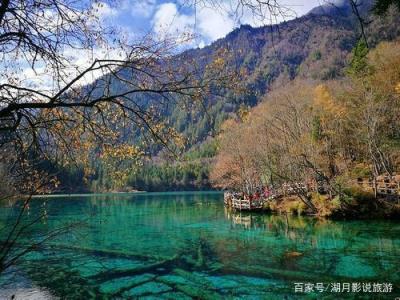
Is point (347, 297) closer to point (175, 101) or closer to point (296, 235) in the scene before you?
point (175, 101)

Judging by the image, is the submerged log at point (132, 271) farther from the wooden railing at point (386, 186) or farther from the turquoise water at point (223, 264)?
the wooden railing at point (386, 186)

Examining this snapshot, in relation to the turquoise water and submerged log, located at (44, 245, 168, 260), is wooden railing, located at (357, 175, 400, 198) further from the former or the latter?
submerged log, located at (44, 245, 168, 260)

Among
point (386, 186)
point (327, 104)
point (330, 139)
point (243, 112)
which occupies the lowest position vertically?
point (386, 186)

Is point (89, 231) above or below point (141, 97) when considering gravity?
below

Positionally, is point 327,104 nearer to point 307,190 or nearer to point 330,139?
point 330,139

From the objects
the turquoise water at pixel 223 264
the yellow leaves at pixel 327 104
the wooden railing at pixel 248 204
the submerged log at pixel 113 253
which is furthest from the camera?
the yellow leaves at pixel 327 104

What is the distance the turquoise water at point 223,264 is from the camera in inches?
429

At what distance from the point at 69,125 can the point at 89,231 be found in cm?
2262

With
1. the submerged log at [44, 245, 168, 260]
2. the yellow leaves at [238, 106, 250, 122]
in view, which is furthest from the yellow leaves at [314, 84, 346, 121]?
the yellow leaves at [238, 106, 250, 122]

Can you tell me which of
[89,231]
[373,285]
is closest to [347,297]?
[373,285]

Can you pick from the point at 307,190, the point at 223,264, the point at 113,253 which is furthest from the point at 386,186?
the point at 113,253

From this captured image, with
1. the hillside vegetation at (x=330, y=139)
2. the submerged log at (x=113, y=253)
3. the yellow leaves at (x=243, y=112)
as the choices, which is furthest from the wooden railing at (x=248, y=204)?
the yellow leaves at (x=243, y=112)

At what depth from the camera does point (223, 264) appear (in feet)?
47.0

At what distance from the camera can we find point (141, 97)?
496 centimetres
